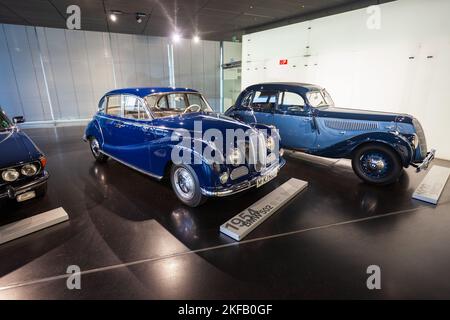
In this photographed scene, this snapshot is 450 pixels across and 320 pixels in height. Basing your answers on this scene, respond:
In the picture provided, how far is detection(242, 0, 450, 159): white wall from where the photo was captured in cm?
498

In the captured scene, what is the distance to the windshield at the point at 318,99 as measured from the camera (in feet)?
15.4

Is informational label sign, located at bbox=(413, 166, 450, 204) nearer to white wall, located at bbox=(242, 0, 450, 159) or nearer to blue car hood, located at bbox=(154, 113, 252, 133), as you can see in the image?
white wall, located at bbox=(242, 0, 450, 159)

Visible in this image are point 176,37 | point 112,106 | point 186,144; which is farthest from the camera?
point 176,37

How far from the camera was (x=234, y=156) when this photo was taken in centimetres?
299

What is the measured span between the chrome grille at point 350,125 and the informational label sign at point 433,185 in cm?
118

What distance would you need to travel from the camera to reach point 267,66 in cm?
847

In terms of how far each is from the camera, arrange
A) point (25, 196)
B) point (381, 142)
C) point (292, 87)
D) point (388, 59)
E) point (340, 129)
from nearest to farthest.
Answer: point (25, 196)
point (381, 142)
point (340, 129)
point (292, 87)
point (388, 59)

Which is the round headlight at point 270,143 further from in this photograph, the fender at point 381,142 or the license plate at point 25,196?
the license plate at point 25,196

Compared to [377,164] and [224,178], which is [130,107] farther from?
[377,164]

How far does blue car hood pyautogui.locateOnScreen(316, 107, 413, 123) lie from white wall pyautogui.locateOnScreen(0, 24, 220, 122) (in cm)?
899

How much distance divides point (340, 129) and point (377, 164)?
0.83 m

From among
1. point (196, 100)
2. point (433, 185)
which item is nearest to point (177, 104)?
point (196, 100)

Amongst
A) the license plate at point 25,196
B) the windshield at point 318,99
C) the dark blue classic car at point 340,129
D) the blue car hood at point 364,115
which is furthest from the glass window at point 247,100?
the license plate at point 25,196

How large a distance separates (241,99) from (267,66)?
11.5 ft
